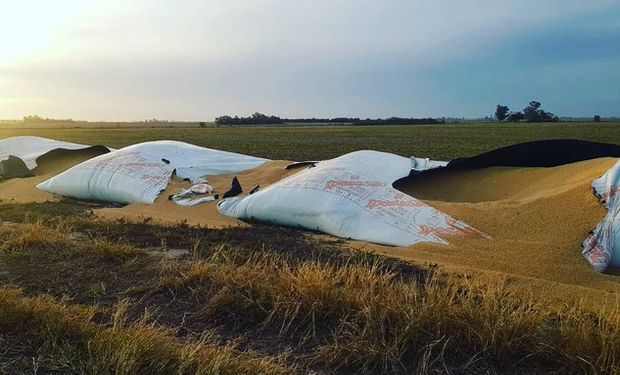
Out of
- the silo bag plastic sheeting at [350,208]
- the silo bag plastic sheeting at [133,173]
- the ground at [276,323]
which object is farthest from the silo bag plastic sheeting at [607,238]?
the silo bag plastic sheeting at [133,173]

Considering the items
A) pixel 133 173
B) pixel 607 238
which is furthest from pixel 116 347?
pixel 133 173

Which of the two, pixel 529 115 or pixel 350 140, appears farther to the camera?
pixel 529 115

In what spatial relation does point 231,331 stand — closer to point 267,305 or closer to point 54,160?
point 267,305

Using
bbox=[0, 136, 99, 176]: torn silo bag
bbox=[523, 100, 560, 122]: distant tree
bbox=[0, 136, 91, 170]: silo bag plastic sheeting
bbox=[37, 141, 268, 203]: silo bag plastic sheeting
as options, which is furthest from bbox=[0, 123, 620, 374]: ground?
bbox=[523, 100, 560, 122]: distant tree

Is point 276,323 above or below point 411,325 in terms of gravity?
below

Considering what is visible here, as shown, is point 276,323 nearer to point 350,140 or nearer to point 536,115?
point 350,140

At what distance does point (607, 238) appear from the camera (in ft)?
15.1

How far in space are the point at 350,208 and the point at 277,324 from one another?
116 inches

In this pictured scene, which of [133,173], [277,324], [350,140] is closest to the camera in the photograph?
[277,324]

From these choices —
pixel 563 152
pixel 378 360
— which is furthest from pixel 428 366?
pixel 563 152

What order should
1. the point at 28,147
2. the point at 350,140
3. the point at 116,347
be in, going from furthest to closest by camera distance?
1. the point at 350,140
2. the point at 28,147
3. the point at 116,347

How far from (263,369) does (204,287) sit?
1.20 meters

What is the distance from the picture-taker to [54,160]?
11.3m

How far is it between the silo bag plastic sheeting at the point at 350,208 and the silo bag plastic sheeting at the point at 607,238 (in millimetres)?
978
